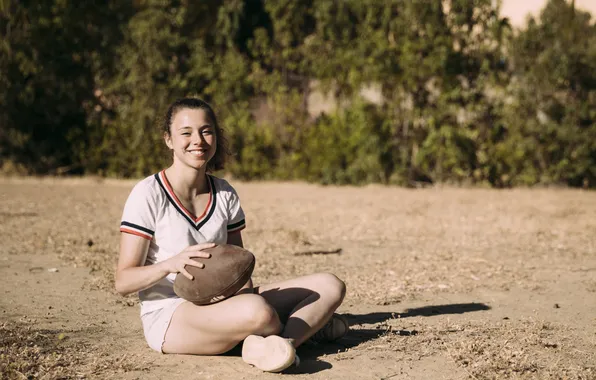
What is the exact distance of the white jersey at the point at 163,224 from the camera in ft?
13.9

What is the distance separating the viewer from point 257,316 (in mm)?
4066

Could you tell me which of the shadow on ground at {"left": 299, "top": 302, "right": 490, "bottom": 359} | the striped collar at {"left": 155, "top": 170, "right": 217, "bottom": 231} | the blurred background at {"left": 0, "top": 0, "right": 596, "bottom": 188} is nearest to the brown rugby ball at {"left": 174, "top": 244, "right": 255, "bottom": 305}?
the striped collar at {"left": 155, "top": 170, "right": 217, "bottom": 231}

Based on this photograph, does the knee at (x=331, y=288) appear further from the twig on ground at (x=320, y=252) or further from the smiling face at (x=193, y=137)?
the twig on ground at (x=320, y=252)

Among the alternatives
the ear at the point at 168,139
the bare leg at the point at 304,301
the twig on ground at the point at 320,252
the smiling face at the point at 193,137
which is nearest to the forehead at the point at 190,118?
the smiling face at the point at 193,137

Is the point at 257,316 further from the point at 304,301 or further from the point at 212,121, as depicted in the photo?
the point at 212,121

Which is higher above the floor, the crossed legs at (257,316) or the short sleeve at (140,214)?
the short sleeve at (140,214)

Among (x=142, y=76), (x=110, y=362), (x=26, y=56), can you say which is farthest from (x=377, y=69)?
(x=110, y=362)

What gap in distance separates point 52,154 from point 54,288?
11910mm

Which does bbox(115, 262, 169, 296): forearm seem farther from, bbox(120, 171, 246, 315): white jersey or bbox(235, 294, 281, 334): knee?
bbox(235, 294, 281, 334): knee

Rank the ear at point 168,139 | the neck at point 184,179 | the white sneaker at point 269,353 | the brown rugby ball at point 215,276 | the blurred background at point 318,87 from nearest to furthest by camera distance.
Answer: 1. the white sneaker at point 269,353
2. the brown rugby ball at point 215,276
3. the neck at point 184,179
4. the ear at point 168,139
5. the blurred background at point 318,87

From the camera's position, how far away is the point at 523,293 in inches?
255

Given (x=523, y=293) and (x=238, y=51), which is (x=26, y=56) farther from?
(x=523, y=293)

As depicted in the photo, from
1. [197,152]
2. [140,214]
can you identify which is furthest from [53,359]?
[197,152]

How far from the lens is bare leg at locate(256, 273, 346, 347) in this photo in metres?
4.36
